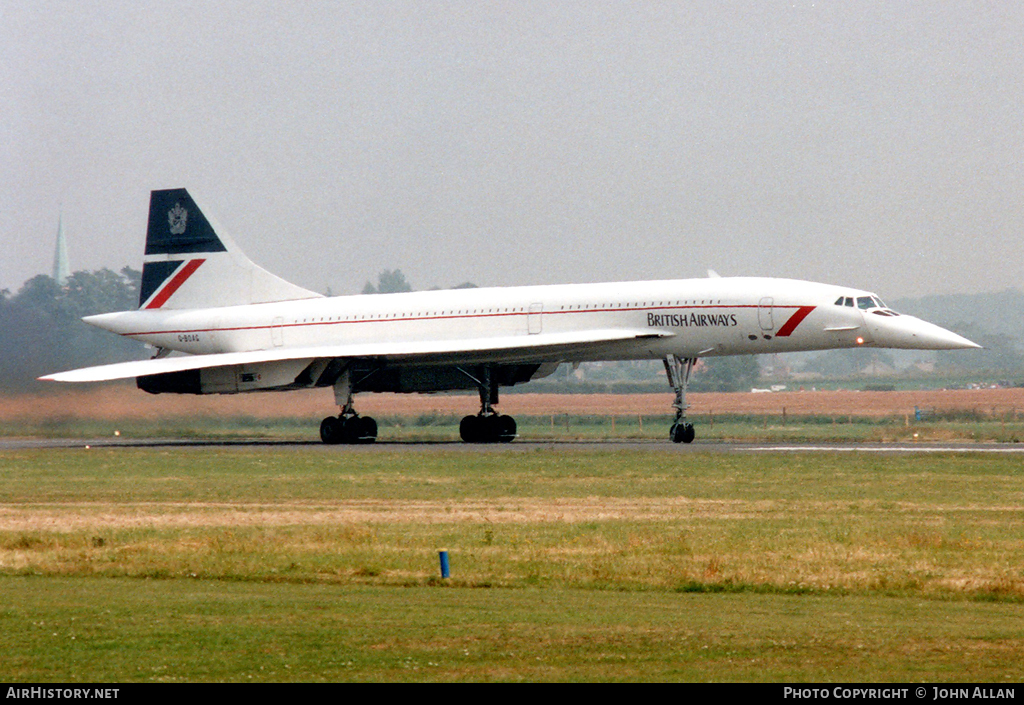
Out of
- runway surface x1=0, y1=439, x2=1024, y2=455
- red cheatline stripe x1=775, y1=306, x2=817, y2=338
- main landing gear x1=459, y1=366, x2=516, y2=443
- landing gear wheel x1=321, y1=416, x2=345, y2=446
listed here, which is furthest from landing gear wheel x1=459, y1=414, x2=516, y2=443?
red cheatline stripe x1=775, y1=306, x2=817, y2=338

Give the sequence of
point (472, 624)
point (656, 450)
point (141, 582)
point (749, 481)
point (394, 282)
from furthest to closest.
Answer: point (394, 282)
point (656, 450)
point (749, 481)
point (141, 582)
point (472, 624)

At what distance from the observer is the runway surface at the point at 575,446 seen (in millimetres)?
32375

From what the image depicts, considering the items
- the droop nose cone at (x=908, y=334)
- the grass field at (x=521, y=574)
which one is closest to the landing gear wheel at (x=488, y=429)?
the droop nose cone at (x=908, y=334)

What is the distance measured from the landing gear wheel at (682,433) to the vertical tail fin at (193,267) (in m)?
12.5

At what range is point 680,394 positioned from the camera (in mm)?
35781

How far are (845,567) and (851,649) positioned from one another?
4.76m

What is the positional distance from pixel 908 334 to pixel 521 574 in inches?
854

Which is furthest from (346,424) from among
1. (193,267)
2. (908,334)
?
(908,334)

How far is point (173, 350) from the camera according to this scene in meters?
42.4

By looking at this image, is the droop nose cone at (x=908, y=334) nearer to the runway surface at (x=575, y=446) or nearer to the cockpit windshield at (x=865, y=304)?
the cockpit windshield at (x=865, y=304)

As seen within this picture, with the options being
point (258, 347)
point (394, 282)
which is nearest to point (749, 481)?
point (258, 347)

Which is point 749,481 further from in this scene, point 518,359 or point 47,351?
point 47,351

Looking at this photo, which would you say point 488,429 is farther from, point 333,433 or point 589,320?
point 589,320

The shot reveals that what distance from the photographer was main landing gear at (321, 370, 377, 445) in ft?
126
